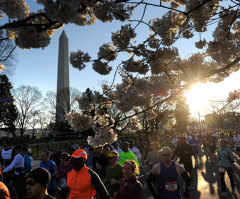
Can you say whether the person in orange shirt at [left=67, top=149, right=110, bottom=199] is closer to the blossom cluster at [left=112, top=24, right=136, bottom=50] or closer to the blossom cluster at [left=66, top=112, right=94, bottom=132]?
the blossom cluster at [left=66, top=112, right=94, bottom=132]

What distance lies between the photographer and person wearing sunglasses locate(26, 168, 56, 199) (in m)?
2.72

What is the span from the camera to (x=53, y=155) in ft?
28.9

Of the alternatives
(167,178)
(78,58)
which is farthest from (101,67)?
(167,178)

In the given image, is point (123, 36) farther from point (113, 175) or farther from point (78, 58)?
point (113, 175)

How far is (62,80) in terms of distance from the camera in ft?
125

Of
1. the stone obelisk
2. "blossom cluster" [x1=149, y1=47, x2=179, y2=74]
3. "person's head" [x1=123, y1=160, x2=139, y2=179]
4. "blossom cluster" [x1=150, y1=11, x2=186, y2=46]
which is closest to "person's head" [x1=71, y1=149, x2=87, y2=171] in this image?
"person's head" [x1=123, y1=160, x2=139, y2=179]

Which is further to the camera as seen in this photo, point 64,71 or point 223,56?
point 64,71

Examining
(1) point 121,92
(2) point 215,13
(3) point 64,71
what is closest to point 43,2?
(1) point 121,92

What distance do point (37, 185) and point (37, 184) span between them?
1cm

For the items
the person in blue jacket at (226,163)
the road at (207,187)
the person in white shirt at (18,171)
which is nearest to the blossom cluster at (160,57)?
the road at (207,187)

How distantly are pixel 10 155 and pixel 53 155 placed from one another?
1850 millimetres

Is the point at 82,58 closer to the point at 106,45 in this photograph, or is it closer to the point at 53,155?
the point at 106,45

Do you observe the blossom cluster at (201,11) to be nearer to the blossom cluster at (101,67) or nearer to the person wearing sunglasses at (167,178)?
the blossom cluster at (101,67)

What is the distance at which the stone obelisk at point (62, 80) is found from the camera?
117 feet
